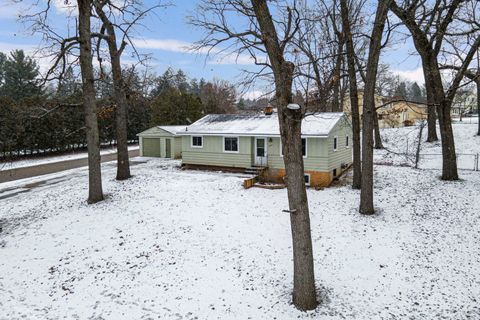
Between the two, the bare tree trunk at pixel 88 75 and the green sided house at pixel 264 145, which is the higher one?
the bare tree trunk at pixel 88 75

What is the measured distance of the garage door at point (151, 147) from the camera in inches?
1012

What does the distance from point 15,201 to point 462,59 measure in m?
19.7

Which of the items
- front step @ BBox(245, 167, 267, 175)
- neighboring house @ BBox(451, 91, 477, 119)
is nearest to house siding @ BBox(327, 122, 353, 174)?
front step @ BBox(245, 167, 267, 175)

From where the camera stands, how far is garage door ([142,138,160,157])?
25.7m

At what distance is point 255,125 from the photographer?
18484mm

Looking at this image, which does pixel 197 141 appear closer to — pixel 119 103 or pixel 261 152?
pixel 261 152

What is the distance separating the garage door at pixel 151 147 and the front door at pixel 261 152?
11008 mm

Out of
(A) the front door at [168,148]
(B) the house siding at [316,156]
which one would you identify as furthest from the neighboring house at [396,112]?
(A) the front door at [168,148]

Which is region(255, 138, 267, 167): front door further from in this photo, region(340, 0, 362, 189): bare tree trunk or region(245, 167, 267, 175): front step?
region(340, 0, 362, 189): bare tree trunk

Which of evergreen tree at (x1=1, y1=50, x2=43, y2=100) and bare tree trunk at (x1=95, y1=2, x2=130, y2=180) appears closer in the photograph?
bare tree trunk at (x1=95, y1=2, x2=130, y2=180)

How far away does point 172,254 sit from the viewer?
26.9 ft

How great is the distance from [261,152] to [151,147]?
12.1 m

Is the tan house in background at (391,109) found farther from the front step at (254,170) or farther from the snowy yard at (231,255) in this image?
the front step at (254,170)

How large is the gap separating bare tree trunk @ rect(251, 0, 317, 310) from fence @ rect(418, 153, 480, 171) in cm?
1519
